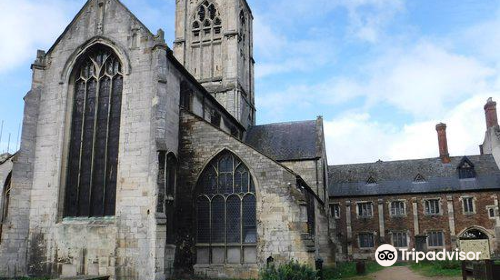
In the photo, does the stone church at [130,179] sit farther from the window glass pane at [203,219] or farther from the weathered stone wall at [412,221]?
the weathered stone wall at [412,221]

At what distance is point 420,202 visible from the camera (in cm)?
3822

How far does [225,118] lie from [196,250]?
35.5 feet

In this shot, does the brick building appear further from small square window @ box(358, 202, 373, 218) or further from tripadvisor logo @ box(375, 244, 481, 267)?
tripadvisor logo @ box(375, 244, 481, 267)

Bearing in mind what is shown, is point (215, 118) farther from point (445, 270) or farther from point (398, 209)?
point (398, 209)

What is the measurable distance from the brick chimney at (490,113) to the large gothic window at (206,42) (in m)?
27.1

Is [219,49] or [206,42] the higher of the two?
[206,42]

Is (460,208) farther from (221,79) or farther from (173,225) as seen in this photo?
(173,225)

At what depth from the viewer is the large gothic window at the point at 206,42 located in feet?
111

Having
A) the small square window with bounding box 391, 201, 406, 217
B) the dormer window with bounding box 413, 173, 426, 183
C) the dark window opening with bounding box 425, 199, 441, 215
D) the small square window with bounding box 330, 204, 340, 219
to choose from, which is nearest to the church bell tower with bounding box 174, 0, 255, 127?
the small square window with bounding box 330, 204, 340, 219

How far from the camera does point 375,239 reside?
3900cm

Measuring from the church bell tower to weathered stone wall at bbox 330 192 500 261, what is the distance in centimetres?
1332

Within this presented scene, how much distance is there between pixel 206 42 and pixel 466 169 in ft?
82.7

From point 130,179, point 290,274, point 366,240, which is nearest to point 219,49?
point 130,179

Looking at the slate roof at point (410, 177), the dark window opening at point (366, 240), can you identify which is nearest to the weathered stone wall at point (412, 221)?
the dark window opening at point (366, 240)
